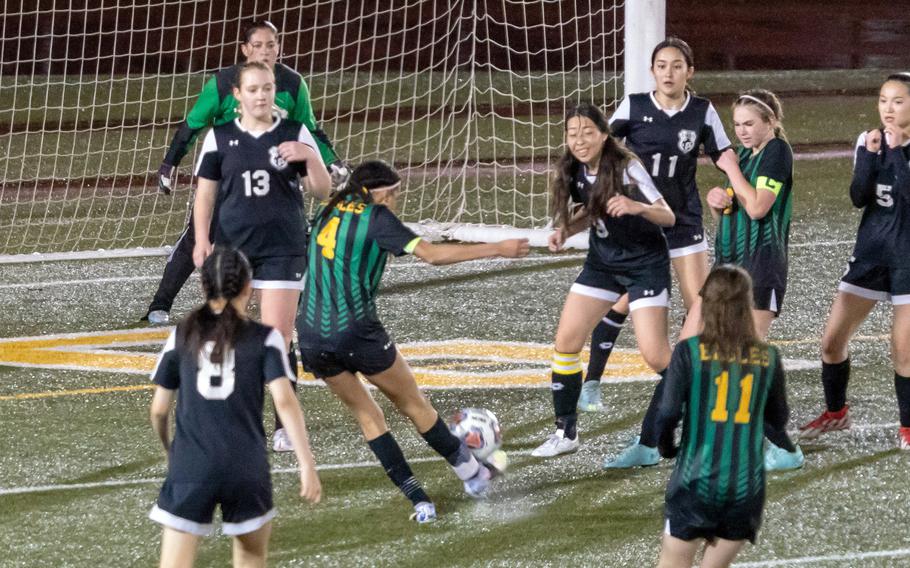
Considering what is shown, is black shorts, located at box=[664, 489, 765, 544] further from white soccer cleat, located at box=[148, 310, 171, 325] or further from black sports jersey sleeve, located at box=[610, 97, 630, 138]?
white soccer cleat, located at box=[148, 310, 171, 325]

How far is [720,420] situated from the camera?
4.89 meters

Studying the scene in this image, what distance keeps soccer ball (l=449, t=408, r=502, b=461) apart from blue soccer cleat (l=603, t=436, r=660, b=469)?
24.4 inches

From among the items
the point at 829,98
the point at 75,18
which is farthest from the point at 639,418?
the point at 75,18

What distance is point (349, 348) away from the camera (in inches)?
245

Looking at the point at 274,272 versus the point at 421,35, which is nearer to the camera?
the point at 274,272

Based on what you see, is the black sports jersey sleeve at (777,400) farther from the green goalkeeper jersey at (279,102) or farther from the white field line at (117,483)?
the green goalkeeper jersey at (279,102)

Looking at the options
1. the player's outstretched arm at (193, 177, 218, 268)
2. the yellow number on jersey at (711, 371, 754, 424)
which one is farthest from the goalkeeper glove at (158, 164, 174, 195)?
the yellow number on jersey at (711, 371, 754, 424)

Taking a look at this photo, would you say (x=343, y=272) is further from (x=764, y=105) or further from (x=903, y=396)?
(x=903, y=396)

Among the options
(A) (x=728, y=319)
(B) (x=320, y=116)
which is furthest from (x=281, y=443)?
(B) (x=320, y=116)

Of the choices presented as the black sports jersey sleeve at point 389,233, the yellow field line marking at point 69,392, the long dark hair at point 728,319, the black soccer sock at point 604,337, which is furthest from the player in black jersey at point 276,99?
the long dark hair at point 728,319

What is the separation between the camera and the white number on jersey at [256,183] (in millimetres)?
7172

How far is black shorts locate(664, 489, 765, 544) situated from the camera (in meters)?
4.86

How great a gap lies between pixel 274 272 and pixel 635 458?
73.8 inches

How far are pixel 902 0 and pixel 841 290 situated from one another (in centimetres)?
2648
